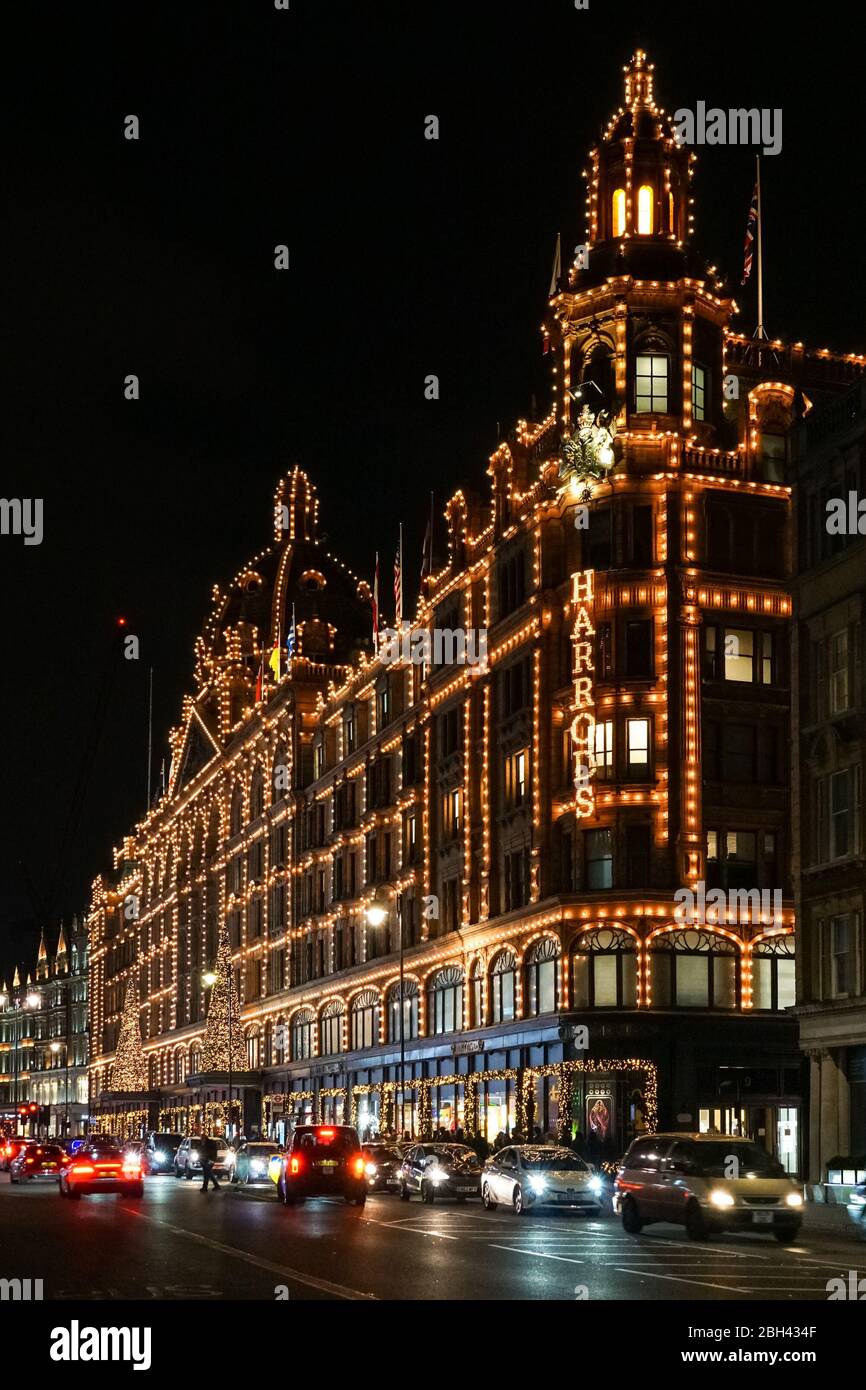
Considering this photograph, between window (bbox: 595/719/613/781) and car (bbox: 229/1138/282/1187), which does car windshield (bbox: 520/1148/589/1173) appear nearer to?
car (bbox: 229/1138/282/1187)

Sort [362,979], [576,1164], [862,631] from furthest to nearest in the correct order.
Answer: [362,979]
[862,631]
[576,1164]

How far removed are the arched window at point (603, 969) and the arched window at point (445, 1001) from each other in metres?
12.2

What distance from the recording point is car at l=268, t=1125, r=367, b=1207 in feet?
156

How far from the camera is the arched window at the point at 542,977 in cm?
6756

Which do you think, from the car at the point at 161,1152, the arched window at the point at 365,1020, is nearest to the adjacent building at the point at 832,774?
the arched window at the point at 365,1020

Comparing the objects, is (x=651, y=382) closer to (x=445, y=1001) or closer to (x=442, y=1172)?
(x=445, y=1001)

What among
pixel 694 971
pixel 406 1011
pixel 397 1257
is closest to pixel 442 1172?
pixel 694 971

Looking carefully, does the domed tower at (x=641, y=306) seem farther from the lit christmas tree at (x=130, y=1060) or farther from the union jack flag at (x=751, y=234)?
the lit christmas tree at (x=130, y=1060)

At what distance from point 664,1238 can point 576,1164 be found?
7.93 m

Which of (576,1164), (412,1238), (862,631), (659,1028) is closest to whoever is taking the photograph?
(412,1238)

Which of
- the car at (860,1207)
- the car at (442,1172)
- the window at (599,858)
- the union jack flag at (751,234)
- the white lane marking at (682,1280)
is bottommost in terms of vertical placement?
the car at (442,1172)
